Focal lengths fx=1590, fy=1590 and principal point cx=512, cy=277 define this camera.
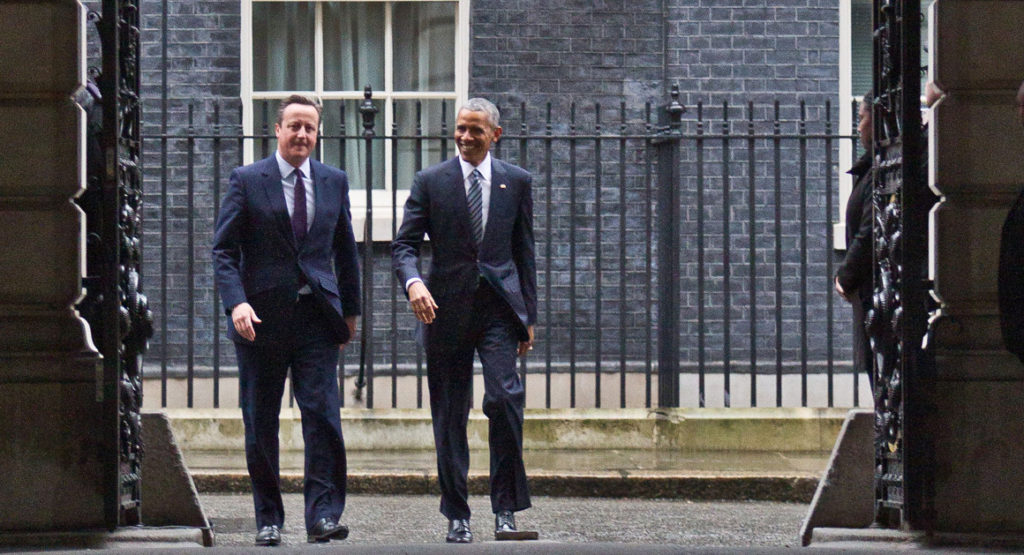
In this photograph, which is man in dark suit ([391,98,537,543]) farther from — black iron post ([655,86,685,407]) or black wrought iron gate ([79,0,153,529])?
black iron post ([655,86,685,407])

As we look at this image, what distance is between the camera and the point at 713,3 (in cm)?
1110

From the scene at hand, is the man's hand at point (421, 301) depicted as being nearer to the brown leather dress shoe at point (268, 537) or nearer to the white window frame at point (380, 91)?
the brown leather dress shoe at point (268, 537)

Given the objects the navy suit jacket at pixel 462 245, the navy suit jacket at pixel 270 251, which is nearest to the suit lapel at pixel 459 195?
the navy suit jacket at pixel 462 245

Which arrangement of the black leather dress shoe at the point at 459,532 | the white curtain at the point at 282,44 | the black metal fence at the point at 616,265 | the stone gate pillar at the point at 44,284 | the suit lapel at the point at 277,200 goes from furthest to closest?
the white curtain at the point at 282,44
the black metal fence at the point at 616,265
the suit lapel at the point at 277,200
the black leather dress shoe at the point at 459,532
the stone gate pillar at the point at 44,284

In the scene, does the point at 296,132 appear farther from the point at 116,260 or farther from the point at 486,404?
the point at 486,404

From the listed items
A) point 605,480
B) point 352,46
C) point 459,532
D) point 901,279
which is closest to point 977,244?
point 901,279

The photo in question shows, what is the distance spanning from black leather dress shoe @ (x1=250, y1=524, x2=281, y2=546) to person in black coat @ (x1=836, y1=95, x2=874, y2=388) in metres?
2.63

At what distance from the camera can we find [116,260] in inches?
237

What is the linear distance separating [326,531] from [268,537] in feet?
0.82

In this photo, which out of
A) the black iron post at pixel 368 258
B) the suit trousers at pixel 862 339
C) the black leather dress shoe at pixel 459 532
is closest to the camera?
the black leather dress shoe at pixel 459 532

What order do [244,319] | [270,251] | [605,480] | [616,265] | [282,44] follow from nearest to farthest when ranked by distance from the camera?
[244,319] < [270,251] < [605,480] < [616,265] < [282,44]

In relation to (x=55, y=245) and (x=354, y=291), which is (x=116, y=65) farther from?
(x=354, y=291)

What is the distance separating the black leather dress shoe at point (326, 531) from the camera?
6.41 metres

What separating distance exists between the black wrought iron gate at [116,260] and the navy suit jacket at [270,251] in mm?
393
